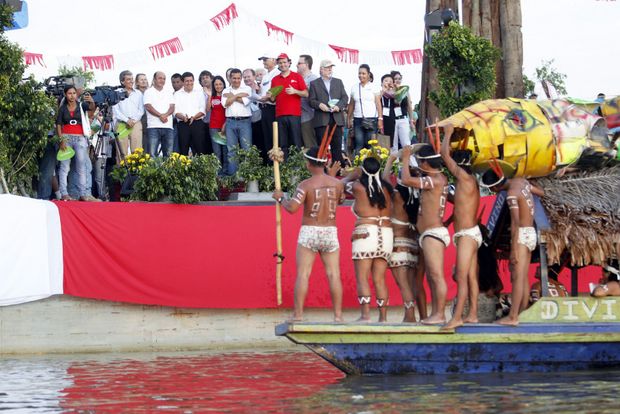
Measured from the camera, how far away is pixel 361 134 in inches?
835

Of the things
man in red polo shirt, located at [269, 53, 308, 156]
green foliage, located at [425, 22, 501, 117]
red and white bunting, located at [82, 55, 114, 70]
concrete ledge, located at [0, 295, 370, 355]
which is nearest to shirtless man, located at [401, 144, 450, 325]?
concrete ledge, located at [0, 295, 370, 355]

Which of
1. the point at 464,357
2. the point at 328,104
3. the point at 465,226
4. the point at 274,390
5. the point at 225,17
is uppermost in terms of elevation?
the point at 225,17

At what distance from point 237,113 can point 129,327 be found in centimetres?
408

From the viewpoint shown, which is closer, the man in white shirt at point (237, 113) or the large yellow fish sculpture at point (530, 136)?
the large yellow fish sculpture at point (530, 136)

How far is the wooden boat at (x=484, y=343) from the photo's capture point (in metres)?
14.0

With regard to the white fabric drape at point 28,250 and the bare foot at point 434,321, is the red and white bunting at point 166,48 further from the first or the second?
the bare foot at point 434,321

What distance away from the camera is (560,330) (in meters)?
14.3

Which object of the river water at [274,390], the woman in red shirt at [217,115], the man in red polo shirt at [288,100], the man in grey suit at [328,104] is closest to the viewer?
the river water at [274,390]

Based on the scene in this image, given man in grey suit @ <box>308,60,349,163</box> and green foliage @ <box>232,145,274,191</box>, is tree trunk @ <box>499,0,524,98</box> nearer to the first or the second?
man in grey suit @ <box>308,60,349,163</box>

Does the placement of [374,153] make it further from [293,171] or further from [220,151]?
[220,151]

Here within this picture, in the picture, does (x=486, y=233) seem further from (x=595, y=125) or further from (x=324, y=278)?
(x=324, y=278)

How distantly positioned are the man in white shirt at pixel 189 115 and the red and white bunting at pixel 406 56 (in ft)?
25.1

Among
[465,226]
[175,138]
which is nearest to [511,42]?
[175,138]

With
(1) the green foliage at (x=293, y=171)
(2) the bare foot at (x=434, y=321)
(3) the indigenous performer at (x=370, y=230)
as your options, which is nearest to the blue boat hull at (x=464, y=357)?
(2) the bare foot at (x=434, y=321)
